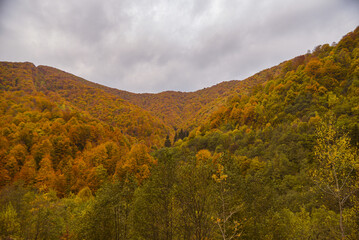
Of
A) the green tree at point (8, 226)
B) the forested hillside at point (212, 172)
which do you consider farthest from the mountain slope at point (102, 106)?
the green tree at point (8, 226)

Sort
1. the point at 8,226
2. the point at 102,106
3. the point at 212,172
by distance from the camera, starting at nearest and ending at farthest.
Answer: the point at 212,172, the point at 8,226, the point at 102,106

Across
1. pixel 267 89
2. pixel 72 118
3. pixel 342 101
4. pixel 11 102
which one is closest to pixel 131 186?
pixel 342 101

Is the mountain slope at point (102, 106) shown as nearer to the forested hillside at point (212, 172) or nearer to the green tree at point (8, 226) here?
the forested hillside at point (212, 172)

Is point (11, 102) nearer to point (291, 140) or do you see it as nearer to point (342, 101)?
point (291, 140)

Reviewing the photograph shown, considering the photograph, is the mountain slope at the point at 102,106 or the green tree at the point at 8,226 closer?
the green tree at the point at 8,226

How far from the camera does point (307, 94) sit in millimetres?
65562

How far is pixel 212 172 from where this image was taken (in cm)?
1655

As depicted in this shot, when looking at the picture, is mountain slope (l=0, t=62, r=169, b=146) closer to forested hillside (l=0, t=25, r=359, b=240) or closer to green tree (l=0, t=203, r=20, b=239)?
forested hillside (l=0, t=25, r=359, b=240)

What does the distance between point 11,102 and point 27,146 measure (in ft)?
158

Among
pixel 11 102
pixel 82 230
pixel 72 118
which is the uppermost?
pixel 11 102

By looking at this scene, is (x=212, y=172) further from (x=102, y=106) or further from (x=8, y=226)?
(x=102, y=106)

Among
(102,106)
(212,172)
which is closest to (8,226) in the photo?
(212,172)

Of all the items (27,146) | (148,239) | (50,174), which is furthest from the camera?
(27,146)

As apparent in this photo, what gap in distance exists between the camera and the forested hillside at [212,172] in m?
14.8
